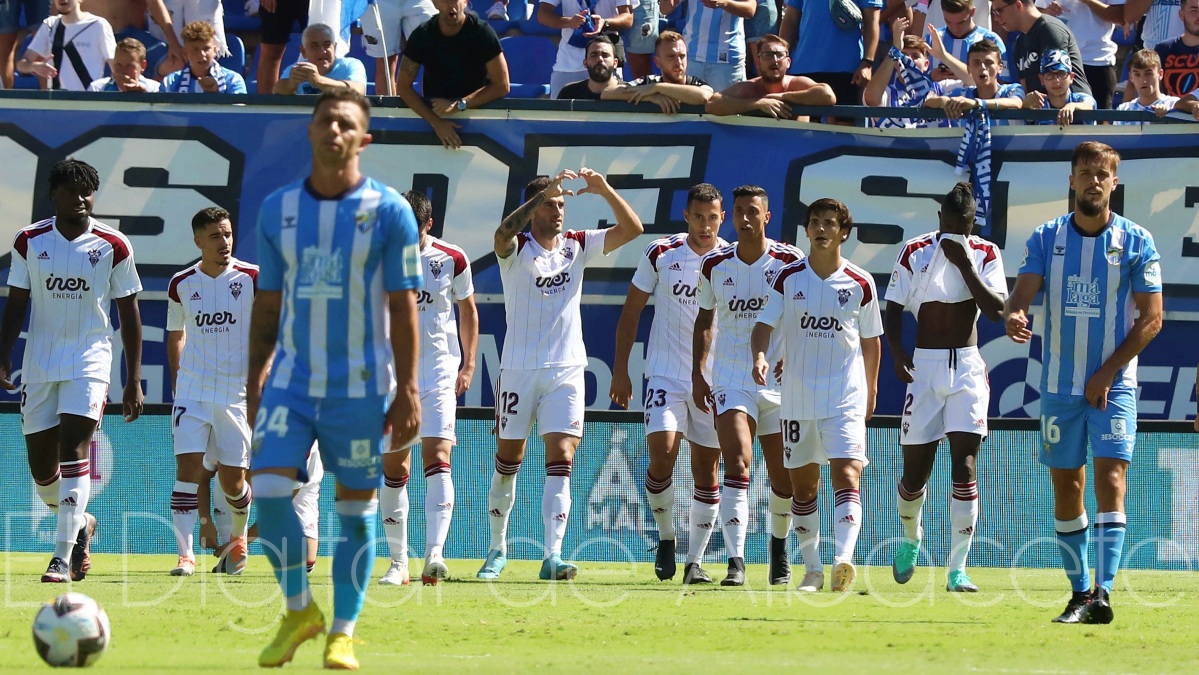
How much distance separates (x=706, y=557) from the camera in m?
12.7

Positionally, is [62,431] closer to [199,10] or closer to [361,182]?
[361,182]

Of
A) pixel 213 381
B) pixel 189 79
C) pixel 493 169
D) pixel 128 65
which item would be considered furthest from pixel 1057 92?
pixel 128 65

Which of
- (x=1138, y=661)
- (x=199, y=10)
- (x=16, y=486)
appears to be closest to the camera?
(x=1138, y=661)

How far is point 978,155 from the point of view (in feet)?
41.0

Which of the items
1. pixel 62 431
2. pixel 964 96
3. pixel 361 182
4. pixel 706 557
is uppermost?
pixel 964 96

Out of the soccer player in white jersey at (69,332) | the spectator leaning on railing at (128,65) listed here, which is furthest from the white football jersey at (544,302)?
the spectator leaning on railing at (128,65)

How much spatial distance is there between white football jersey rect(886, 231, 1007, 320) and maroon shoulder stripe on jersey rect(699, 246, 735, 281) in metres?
1.11

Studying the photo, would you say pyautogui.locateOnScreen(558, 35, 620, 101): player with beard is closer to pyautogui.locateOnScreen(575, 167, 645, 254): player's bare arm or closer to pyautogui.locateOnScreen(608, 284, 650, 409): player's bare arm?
pyautogui.locateOnScreen(575, 167, 645, 254): player's bare arm

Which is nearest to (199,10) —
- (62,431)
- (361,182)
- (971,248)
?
(62,431)

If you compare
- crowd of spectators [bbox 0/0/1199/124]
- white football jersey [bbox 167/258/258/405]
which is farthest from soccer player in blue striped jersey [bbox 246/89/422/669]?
crowd of spectators [bbox 0/0/1199/124]

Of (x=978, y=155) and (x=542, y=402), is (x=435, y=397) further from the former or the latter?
(x=978, y=155)

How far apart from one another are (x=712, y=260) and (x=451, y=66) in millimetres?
3036

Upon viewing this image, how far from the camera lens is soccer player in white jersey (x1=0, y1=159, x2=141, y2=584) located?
33.7 ft

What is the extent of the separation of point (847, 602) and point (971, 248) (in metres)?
2.57
